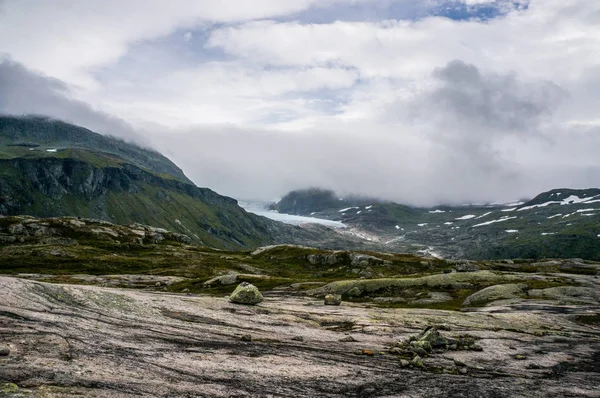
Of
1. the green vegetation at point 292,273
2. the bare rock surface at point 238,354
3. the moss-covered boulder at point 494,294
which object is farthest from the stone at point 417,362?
the moss-covered boulder at point 494,294

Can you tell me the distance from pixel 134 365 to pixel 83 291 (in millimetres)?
20647

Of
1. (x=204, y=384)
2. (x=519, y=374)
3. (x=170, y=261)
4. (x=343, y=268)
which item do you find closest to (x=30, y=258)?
(x=170, y=261)

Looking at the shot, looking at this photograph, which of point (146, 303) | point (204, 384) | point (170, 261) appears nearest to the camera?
point (204, 384)

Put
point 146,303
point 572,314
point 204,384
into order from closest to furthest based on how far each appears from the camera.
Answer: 1. point 204,384
2. point 146,303
3. point 572,314

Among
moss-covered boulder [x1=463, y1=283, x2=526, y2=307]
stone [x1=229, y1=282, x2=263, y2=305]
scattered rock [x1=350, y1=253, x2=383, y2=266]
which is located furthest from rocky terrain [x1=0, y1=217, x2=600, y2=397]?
scattered rock [x1=350, y1=253, x2=383, y2=266]

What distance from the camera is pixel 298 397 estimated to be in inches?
973

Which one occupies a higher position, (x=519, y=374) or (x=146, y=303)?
(x=146, y=303)

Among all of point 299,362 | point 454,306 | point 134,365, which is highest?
point 134,365

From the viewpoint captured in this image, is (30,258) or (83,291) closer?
(83,291)

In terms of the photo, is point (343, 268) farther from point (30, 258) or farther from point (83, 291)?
point (83, 291)

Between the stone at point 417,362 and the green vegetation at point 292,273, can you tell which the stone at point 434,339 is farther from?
the green vegetation at point 292,273

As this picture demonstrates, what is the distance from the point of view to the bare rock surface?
2302 centimetres

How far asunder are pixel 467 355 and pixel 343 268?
134612 mm

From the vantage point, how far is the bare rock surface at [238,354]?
75.5ft
